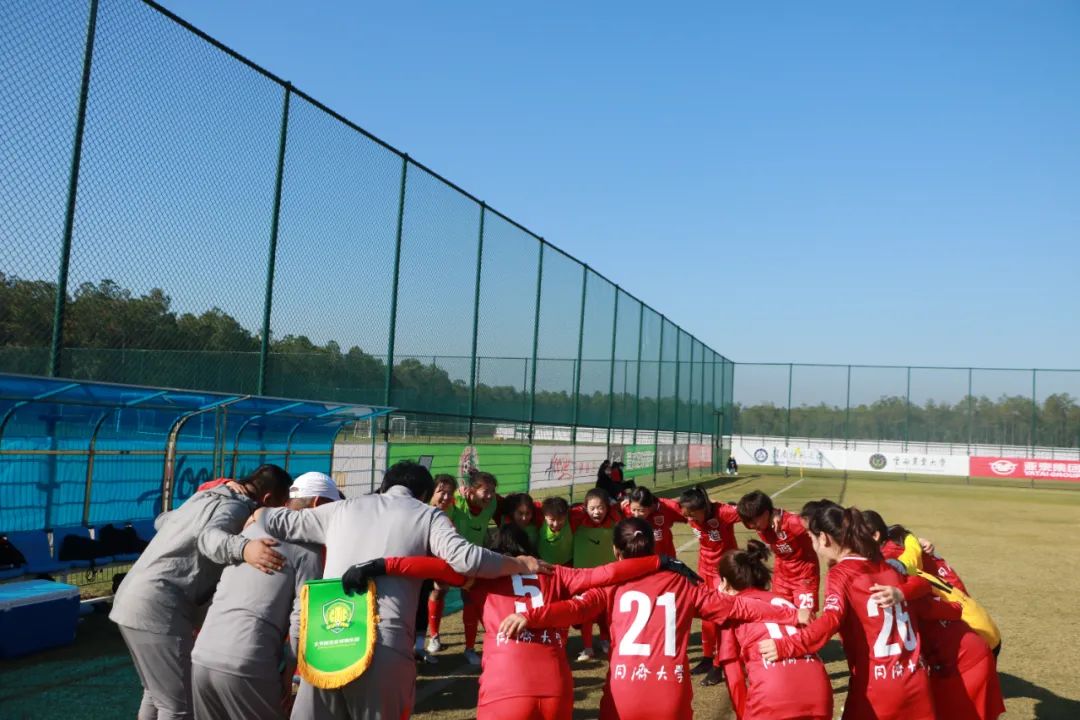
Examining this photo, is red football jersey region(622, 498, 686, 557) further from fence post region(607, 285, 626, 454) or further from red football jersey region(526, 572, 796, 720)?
fence post region(607, 285, 626, 454)

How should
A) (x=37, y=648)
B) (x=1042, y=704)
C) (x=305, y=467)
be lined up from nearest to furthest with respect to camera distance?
1. (x=1042, y=704)
2. (x=37, y=648)
3. (x=305, y=467)

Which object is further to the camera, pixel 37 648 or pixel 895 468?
pixel 895 468

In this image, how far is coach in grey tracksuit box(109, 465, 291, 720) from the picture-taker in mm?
4164

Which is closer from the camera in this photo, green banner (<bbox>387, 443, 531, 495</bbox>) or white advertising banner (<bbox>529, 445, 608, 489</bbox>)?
green banner (<bbox>387, 443, 531, 495</bbox>)

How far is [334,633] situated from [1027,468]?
157ft

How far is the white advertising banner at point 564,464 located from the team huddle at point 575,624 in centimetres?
1121

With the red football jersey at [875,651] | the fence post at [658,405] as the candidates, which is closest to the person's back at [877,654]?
the red football jersey at [875,651]

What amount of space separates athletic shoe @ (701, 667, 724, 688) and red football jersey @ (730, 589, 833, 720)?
3404 mm

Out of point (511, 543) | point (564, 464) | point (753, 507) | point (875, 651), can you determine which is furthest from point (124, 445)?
point (564, 464)

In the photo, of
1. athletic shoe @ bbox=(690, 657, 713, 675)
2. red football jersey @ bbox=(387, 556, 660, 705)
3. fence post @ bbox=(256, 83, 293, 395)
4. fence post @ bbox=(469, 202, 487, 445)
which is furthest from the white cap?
fence post @ bbox=(469, 202, 487, 445)

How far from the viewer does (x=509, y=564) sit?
375 centimetres

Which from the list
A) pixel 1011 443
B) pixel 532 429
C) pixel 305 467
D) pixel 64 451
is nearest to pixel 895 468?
pixel 1011 443

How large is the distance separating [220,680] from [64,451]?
5935 millimetres

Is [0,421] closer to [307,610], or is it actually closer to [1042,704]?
[307,610]
